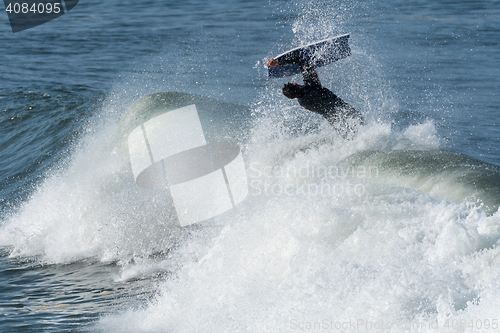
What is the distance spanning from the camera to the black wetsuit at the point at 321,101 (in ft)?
23.4

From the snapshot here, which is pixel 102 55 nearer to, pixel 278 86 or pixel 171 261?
pixel 278 86

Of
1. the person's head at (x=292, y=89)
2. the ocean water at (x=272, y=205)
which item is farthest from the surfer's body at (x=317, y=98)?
the ocean water at (x=272, y=205)

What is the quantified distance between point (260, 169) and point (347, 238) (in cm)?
327

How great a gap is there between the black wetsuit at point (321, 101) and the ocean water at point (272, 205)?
0.90 ft

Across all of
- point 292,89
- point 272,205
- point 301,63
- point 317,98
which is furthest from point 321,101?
point 272,205

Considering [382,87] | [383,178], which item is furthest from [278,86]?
[383,178]

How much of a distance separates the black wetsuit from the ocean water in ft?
0.90

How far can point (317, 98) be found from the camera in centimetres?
720

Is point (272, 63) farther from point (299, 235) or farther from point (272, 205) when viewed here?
point (299, 235)

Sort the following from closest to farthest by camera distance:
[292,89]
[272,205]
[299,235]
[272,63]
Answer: [299,235] < [272,205] < [292,89] < [272,63]

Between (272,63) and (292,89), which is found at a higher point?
(272,63)

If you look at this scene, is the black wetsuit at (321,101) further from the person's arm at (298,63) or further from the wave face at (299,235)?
the wave face at (299,235)

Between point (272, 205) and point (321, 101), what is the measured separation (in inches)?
113

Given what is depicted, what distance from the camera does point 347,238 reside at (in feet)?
14.0
